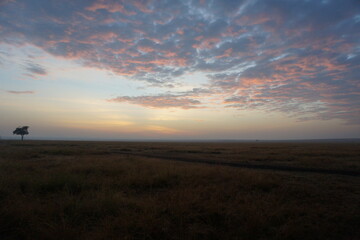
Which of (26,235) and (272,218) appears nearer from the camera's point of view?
(26,235)

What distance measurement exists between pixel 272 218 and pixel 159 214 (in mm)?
3379

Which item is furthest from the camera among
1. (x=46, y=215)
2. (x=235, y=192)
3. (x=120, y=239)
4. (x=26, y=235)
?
(x=235, y=192)

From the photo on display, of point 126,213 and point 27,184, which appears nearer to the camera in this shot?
point 126,213

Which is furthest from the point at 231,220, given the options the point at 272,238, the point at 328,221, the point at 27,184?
the point at 27,184

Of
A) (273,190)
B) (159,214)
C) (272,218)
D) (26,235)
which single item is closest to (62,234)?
(26,235)

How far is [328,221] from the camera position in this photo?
5805 mm

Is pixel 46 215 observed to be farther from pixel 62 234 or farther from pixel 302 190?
pixel 302 190

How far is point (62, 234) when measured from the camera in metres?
4.50

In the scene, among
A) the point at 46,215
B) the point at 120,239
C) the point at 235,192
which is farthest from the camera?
the point at 235,192

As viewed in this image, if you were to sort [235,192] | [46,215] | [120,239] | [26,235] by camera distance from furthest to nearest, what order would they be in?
[235,192] < [46,215] < [26,235] < [120,239]

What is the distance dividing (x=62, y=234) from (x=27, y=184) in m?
6.20

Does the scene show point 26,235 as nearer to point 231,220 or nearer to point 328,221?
point 231,220

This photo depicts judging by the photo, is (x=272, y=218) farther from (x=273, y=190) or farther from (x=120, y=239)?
(x=120, y=239)

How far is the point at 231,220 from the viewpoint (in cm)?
560
